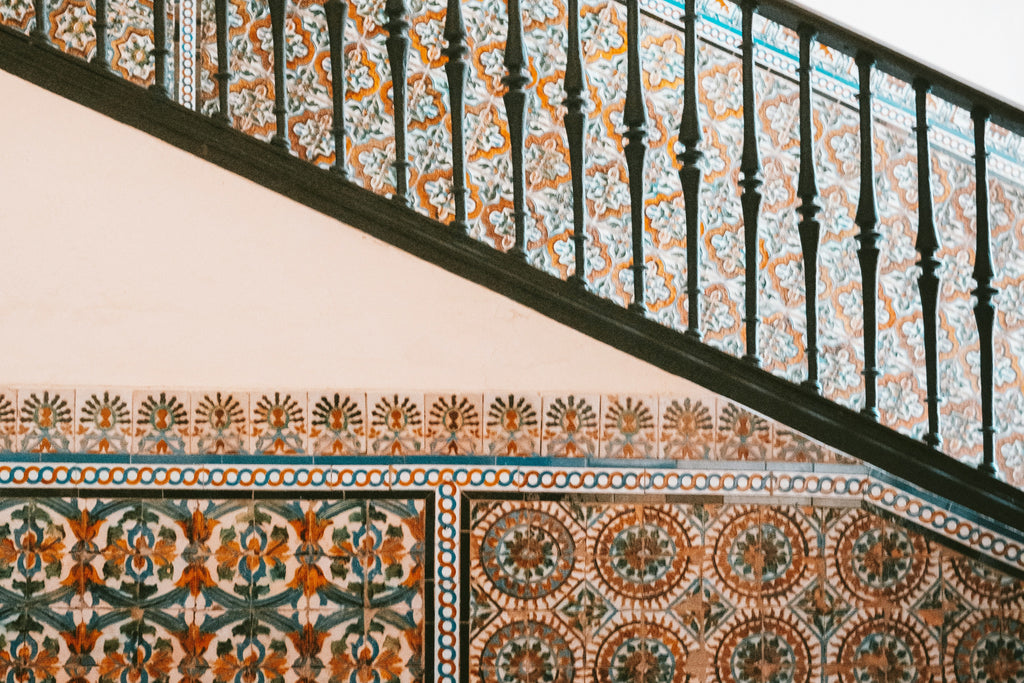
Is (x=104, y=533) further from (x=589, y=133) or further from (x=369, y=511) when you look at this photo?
(x=589, y=133)

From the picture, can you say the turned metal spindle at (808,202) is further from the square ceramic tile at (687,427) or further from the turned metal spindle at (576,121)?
the turned metal spindle at (576,121)

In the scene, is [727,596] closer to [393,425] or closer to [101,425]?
[393,425]

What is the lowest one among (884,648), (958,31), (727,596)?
(884,648)

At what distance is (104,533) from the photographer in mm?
1989

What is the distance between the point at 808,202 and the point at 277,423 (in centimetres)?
117

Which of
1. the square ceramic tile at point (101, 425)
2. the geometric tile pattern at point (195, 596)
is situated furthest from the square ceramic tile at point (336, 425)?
the square ceramic tile at point (101, 425)

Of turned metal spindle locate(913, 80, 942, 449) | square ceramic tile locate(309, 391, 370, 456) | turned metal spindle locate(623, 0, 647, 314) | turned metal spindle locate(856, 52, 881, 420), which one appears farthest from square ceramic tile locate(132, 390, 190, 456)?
turned metal spindle locate(913, 80, 942, 449)

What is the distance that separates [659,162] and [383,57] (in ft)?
3.16

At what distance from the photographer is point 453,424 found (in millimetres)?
2027

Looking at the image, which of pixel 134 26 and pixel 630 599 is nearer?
pixel 630 599

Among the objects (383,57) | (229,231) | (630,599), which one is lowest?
(630,599)

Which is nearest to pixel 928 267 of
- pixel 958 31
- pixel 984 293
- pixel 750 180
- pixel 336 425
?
pixel 984 293

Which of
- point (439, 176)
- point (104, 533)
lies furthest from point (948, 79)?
point (104, 533)

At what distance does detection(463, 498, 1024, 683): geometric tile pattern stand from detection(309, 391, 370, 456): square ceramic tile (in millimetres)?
279
